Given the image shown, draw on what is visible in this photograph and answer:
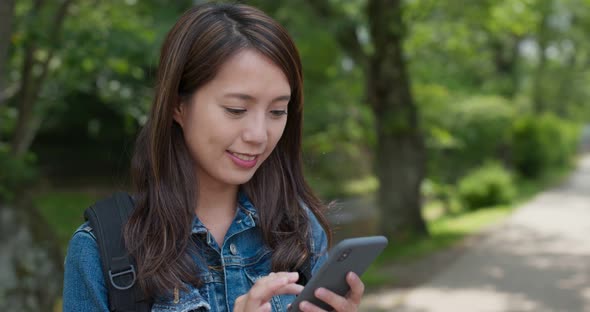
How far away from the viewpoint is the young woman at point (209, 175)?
1628 millimetres

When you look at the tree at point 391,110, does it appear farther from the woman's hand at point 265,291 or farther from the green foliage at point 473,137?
the woman's hand at point 265,291

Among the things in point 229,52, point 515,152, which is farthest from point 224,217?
point 515,152

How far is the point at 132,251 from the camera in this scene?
5.27 feet

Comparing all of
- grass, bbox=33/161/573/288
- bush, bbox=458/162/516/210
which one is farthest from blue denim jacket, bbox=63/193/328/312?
bush, bbox=458/162/516/210

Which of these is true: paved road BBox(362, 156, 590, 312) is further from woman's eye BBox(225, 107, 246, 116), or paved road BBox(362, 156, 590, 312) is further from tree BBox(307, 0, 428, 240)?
woman's eye BBox(225, 107, 246, 116)

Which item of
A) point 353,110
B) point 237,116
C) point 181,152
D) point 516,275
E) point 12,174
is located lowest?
point 516,275

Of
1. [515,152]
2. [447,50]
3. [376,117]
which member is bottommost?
[515,152]

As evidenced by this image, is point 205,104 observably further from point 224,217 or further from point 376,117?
point 376,117

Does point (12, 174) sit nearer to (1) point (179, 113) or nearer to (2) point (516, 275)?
(1) point (179, 113)

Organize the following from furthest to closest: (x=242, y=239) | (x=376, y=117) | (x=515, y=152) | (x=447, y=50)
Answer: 1. (x=515, y=152)
2. (x=447, y=50)
3. (x=376, y=117)
4. (x=242, y=239)

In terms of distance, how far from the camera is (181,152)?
181cm

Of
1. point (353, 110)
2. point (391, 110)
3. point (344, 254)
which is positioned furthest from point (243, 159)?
point (353, 110)

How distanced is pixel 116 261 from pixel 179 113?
410mm

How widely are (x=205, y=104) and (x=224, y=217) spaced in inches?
12.7
